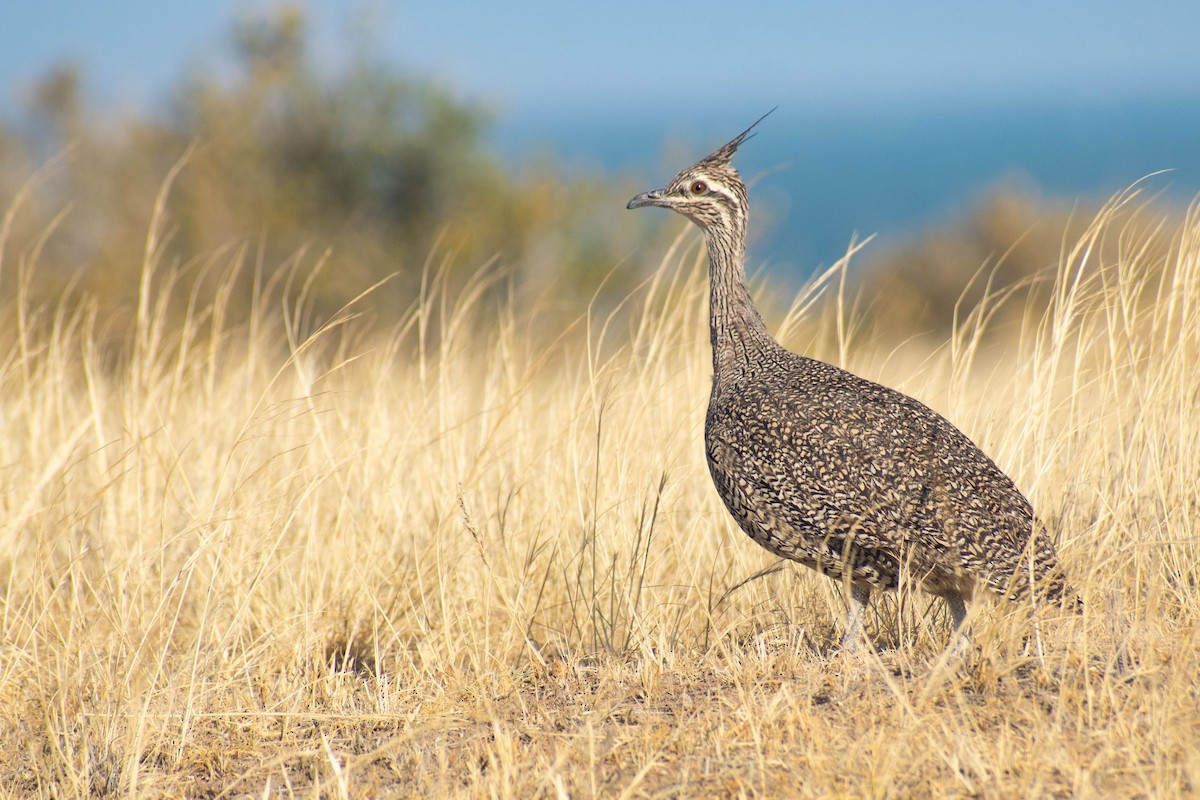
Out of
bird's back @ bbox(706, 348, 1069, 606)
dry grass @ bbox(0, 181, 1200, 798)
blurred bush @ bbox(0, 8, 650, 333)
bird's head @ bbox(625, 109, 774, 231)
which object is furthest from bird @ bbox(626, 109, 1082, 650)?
blurred bush @ bbox(0, 8, 650, 333)

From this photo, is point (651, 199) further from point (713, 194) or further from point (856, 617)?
point (856, 617)

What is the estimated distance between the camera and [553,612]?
4.78m

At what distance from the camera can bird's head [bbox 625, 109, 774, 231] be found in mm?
4703

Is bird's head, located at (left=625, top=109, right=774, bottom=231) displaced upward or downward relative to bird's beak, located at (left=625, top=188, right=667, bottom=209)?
upward

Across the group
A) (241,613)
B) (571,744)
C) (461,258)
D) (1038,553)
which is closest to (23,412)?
(241,613)

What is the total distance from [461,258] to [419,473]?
32.7ft

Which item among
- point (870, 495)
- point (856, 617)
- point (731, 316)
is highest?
point (731, 316)

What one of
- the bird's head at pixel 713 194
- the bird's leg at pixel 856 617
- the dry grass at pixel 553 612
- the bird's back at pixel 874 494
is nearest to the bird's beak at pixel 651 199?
the bird's head at pixel 713 194

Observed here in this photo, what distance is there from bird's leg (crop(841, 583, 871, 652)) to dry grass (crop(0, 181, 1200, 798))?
8 cm

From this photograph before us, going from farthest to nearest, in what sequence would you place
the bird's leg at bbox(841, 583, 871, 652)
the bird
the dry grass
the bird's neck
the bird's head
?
1. the bird's head
2. the bird's neck
3. the bird's leg at bbox(841, 583, 871, 652)
4. the bird
5. the dry grass

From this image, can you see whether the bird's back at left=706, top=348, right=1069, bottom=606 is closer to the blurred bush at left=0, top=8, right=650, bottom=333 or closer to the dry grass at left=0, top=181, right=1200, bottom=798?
the dry grass at left=0, top=181, right=1200, bottom=798

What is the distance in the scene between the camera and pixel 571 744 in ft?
10.4

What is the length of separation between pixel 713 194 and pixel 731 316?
20.0 inches

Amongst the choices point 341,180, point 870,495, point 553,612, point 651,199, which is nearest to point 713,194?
point 651,199
